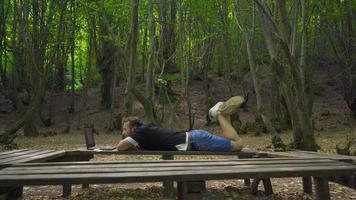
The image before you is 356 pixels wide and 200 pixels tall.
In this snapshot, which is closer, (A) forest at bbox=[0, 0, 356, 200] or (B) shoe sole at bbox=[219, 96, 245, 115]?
(B) shoe sole at bbox=[219, 96, 245, 115]

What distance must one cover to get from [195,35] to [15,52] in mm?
9765

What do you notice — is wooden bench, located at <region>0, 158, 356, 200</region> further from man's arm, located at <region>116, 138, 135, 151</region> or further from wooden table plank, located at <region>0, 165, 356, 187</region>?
man's arm, located at <region>116, 138, 135, 151</region>

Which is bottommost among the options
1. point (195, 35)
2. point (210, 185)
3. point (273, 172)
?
point (210, 185)

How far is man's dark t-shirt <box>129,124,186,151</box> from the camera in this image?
6000 mm

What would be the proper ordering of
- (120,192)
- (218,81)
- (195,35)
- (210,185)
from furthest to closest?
(218,81) → (195,35) → (210,185) → (120,192)

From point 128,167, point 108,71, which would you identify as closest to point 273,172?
point 128,167

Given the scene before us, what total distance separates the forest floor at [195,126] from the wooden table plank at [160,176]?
244 centimetres

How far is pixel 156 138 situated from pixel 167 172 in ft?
6.79

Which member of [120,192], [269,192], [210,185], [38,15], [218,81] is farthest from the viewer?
[218,81]

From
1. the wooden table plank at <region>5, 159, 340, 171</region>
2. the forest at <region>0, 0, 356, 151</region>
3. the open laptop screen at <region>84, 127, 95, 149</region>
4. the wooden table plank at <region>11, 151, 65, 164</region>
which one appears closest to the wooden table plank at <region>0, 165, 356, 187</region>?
the wooden table plank at <region>5, 159, 340, 171</region>

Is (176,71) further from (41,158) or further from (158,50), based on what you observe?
(41,158)

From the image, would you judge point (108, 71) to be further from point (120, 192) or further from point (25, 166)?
point (25, 166)

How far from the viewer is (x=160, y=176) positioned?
3.83 m

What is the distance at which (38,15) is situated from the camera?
1959 cm
